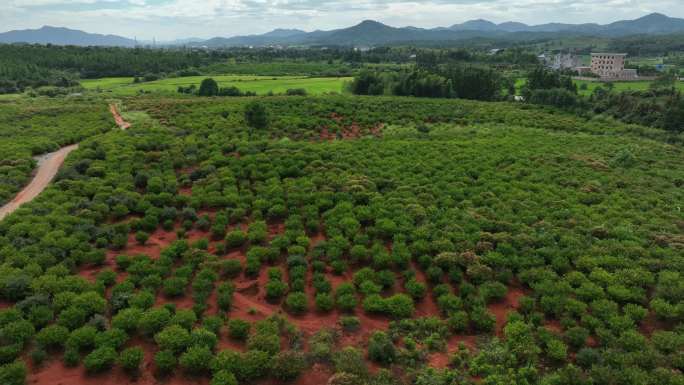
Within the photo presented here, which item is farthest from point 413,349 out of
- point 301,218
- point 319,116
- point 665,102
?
point 665,102

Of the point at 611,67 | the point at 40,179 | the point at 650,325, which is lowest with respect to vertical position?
the point at 650,325

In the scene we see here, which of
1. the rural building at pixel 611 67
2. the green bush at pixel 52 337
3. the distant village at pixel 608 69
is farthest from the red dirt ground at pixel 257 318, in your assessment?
the rural building at pixel 611 67

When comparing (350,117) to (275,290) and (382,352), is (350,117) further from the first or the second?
(382,352)

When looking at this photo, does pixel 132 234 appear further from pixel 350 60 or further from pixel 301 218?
pixel 350 60

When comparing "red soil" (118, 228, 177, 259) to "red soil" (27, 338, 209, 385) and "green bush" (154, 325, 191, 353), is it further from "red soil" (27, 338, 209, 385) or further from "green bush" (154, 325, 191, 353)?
"red soil" (27, 338, 209, 385)

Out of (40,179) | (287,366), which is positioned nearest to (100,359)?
(287,366)

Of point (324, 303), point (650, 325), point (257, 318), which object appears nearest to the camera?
point (650, 325)

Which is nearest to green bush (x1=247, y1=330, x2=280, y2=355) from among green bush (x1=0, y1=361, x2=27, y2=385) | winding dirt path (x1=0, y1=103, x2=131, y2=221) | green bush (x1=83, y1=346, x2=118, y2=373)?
green bush (x1=83, y1=346, x2=118, y2=373)

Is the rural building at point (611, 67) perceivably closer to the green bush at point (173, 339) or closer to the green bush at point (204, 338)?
the green bush at point (204, 338)
